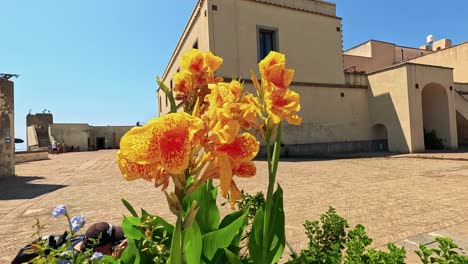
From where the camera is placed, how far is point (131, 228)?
1339 millimetres

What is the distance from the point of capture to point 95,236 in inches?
79.0

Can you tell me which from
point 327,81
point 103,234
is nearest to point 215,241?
point 103,234

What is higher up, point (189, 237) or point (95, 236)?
point (189, 237)

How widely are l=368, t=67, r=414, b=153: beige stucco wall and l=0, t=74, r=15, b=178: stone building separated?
778 inches

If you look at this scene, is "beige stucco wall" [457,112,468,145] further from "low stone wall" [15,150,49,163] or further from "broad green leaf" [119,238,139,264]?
"low stone wall" [15,150,49,163]

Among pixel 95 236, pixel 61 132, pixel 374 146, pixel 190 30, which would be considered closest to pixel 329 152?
pixel 374 146

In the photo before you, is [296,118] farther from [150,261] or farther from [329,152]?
[329,152]

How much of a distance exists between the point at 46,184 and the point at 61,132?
87.7 feet

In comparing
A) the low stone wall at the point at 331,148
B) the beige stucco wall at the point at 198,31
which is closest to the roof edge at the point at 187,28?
the beige stucco wall at the point at 198,31

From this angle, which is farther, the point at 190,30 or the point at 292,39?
the point at 190,30

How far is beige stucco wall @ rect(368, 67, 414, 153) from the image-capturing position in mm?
16906

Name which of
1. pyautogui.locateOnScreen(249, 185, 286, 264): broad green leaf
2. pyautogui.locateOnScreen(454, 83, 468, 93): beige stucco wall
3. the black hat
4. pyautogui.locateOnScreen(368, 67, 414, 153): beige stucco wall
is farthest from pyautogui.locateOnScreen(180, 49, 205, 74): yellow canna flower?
pyautogui.locateOnScreen(454, 83, 468, 93): beige stucco wall

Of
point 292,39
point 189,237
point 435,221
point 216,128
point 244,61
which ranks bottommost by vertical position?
point 435,221

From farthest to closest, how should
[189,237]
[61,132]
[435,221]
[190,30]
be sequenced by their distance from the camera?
[61,132]
[190,30]
[435,221]
[189,237]
